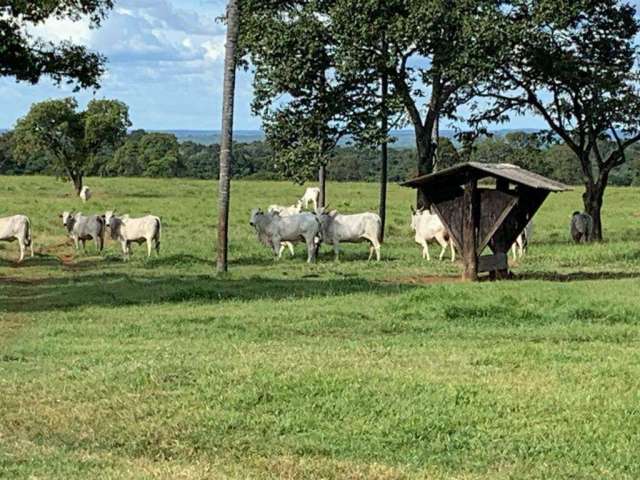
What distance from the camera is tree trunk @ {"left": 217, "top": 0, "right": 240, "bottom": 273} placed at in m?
22.6

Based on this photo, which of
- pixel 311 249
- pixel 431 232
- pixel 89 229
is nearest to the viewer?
pixel 311 249

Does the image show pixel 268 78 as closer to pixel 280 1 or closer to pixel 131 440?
pixel 280 1

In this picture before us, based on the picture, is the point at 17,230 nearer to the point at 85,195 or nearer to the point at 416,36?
the point at 416,36

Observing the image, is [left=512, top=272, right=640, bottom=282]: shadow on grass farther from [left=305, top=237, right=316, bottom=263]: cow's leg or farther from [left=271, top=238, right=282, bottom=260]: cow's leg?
[left=271, top=238, right=282, bottom=260]: cow's leg

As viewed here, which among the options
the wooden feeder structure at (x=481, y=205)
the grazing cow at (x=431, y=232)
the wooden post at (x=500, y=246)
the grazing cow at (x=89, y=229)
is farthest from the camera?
the grazing cow at (x=89, y=229)

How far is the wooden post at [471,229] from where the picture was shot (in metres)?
20.5

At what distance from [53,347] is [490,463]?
6.60 m

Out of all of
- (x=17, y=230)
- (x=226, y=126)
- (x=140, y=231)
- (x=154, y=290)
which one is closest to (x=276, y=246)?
(x=140, y=231)

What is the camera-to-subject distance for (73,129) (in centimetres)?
5547

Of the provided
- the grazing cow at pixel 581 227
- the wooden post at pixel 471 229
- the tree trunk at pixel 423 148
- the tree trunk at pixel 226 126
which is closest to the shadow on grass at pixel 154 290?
the tree trunk at pixel 226 126

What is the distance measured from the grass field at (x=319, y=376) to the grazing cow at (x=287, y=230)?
3941 millimetres

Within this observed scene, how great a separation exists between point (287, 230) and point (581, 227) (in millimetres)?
9555

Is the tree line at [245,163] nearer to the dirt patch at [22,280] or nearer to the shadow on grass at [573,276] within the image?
the shadow on grass at [573,276]

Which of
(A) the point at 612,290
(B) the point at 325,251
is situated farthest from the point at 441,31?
(A) the point at 612,290
